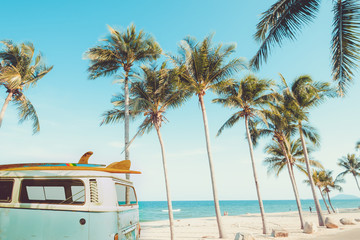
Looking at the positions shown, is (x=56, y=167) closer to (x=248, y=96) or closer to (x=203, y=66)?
(x=203, y=66)

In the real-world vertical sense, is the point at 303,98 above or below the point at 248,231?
above

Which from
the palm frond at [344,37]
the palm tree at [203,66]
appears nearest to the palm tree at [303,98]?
the palm tree at [203,66]

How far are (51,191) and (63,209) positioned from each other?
5.04ft

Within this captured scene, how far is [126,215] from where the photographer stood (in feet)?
15.4

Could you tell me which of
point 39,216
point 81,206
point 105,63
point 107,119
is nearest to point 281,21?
point 81,206

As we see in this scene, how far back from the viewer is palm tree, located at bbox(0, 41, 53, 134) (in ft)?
42.1

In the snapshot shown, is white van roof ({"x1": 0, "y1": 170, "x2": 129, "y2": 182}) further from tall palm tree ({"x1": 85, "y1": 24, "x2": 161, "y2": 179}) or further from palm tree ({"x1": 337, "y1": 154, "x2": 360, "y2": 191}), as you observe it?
palm tree ({"x1": 337, "y1": 154, "x2": 360, "y2": 191})

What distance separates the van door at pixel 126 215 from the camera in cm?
435

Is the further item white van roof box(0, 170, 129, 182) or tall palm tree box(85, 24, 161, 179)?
tall palm tree box(85, 24, 161, 179)

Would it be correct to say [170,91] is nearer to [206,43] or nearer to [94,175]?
[206,43]

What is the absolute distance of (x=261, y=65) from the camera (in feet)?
22.9

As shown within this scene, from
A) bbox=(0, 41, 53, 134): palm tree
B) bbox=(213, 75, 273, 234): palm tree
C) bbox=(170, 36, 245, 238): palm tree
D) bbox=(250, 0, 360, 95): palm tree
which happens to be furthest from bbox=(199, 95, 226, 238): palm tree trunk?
bbox=(0, 41, 53, 134): palm tree

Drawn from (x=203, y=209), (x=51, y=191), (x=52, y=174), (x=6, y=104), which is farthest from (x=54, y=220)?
(x=203, y=209)

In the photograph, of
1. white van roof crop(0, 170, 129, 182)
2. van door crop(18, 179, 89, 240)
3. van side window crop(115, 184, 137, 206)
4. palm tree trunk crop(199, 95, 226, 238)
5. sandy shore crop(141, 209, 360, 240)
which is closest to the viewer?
van door crop(18, 179, 89, 240)
